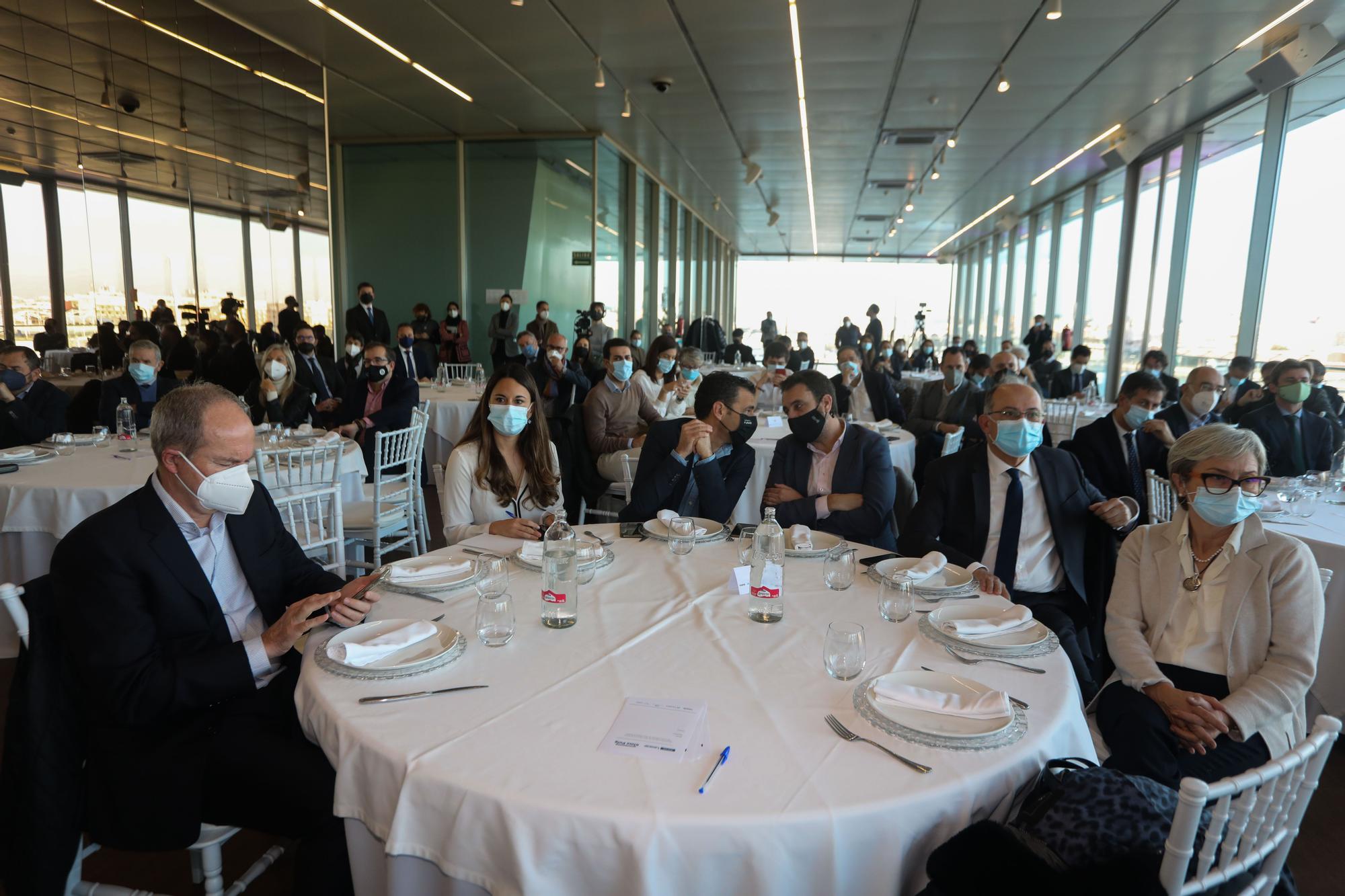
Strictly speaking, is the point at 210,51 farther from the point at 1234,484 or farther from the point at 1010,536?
the point at 1234,484

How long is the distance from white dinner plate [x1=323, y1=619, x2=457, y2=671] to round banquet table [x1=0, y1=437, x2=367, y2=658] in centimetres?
227

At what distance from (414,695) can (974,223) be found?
67.2 ft

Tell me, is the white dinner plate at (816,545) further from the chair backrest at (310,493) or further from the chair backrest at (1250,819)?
the chair backrest at (310,493)

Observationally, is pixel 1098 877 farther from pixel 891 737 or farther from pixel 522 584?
pixel 522 584

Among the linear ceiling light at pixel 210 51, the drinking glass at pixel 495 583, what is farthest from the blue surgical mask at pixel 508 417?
the linear ceiling light at pixel 210 51

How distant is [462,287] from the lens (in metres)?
12.0

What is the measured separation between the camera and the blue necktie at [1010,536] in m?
2.74

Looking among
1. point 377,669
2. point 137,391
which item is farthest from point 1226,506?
point 137,391

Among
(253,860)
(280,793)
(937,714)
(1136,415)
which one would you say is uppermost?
(1136,415)

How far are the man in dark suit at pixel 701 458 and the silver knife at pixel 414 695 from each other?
1582 mm

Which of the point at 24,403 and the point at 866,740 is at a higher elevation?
the point at 24,403

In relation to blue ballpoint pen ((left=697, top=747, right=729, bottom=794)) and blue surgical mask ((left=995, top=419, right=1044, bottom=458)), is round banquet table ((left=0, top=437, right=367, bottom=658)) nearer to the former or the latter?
blue ballpoint pen ((left=697, top=747, right=729, bottom=794))

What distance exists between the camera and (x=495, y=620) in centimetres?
172

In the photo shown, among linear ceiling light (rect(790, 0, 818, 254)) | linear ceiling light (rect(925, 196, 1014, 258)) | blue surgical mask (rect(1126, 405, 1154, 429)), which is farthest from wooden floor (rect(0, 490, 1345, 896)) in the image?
linear ceiling light (rect(925, 196, 1014, 258))
